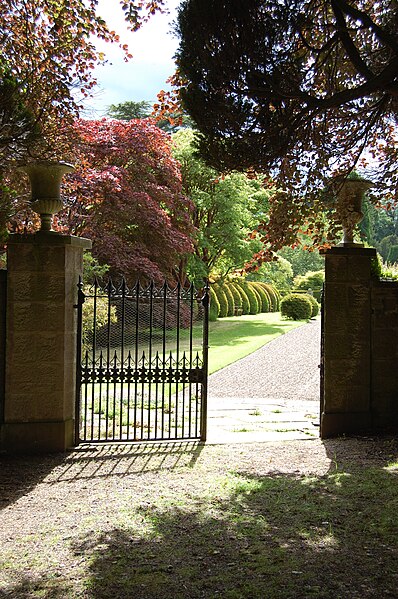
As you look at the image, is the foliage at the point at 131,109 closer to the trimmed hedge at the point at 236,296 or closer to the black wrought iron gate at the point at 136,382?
the trimmed hedge at the point at 236,296

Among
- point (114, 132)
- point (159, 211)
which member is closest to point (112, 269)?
point (159, 211)

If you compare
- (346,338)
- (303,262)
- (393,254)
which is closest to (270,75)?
(346,338)

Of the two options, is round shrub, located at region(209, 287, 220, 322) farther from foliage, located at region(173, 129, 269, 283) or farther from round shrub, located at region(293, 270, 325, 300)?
round shrub, located at region(293, 270, 325, 300)

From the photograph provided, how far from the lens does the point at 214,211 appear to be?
22.4 meters

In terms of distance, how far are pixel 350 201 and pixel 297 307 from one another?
1982 cm

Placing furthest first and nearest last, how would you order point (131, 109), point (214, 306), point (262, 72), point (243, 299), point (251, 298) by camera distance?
point (131, 109)
point (251, 298)
point (243, 299)
point (214, 306)
point (262, 72)

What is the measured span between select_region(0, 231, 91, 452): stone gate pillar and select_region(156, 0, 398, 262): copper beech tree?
188 centimetres

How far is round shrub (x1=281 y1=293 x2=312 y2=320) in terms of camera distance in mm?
25734

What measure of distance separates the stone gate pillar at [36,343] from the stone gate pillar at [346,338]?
2805 mm

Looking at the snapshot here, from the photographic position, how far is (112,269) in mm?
15430

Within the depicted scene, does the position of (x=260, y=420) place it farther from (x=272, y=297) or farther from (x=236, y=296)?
(x=272, y=297)

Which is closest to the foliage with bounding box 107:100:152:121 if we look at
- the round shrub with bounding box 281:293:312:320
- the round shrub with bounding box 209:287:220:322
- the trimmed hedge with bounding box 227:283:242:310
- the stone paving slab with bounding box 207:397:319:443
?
the trimmed hedge with bounding box 227:283:242:310

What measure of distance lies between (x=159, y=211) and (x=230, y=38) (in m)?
11.9

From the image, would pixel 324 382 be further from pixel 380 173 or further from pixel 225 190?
pixel 225 190
